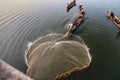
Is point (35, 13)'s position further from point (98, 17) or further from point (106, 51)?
point (106, 51)

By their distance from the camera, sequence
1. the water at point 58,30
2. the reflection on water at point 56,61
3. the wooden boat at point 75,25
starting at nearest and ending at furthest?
the reflection on water at point 56,61, the water at point 58,30, the wooden boat at point 75,25

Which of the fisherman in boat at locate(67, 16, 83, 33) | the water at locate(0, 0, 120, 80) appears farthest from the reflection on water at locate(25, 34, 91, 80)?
the fisherman in boat at locate(67, 16, 83, 33)

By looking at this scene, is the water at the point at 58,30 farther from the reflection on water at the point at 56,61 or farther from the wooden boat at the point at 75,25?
the reflection on water at the point at 56,61

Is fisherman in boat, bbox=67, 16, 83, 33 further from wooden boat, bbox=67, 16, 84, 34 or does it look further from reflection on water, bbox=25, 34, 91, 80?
reflection on water, bbox=25, 34, 91, 80

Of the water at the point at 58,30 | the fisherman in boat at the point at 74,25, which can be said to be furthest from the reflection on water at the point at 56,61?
the fisherman in boat at the point at 74,25

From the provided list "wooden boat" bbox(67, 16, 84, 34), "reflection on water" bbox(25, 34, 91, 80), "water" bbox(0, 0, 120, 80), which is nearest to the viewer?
"reflection on water" bbox(25, 34, 91, 80)

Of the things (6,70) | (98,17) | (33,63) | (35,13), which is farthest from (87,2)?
(6,70)

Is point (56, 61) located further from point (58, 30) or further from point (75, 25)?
point (75, 25)

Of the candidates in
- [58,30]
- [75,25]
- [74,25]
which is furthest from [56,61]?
[75,25]

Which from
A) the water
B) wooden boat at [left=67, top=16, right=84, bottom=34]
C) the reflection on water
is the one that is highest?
the reflection on water
